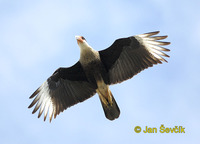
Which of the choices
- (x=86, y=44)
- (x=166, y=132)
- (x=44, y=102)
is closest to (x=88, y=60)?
(x=86, y=44)

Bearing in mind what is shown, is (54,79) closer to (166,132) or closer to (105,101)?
(105,101)

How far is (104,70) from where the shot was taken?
7633 millimetres

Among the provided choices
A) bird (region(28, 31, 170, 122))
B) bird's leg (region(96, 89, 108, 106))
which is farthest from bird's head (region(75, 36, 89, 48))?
bird's leg (region(96, 89, 108, 106))

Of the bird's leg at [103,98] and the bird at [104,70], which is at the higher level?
the bird at [104,70]

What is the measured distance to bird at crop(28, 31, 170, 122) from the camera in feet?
24.6

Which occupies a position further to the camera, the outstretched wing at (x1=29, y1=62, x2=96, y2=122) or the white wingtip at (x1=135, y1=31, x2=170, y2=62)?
the outstretched wing at (x1=29, y1=62, x2=96, y2=122)

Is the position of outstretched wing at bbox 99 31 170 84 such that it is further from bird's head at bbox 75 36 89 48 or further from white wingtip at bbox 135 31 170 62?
bird's head at bbox 75 36 89 48

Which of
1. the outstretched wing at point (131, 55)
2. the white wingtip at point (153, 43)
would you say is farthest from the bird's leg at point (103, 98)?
the white wingtip at point (153, 43)

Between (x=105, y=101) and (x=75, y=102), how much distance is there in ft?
2.71

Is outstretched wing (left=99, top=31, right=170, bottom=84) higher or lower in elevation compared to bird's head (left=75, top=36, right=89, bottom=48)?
lower

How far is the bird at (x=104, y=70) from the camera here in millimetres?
7504

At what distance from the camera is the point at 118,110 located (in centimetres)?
753

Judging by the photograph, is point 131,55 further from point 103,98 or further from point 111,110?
point 111,110

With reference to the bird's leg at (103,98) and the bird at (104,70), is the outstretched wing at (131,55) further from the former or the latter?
the bird's leg at (103,98)
